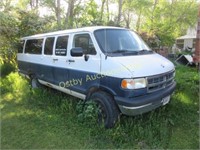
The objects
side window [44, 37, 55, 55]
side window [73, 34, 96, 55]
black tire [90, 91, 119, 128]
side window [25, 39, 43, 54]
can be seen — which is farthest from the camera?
side window [25, 39, 43, 54]

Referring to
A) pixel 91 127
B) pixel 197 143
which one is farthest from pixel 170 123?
pixel 91 127

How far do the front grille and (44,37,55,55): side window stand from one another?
127 inches

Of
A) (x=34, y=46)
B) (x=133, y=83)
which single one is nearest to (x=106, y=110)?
(x=133, y=83)

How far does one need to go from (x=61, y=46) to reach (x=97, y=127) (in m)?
2.46

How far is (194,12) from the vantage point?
28.8 m

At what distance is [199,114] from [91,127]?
2546 mm

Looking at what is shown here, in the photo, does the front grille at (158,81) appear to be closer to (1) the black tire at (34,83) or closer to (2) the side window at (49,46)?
(2) the side window at (49,46)

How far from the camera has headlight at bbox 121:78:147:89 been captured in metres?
3.88

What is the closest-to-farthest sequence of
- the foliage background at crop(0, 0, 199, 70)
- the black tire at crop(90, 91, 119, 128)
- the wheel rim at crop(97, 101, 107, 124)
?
the black tire at crop(90, 91, 119, 128) < the wheel rim at crop(97, 101, 107, 124) < the foliage background at crop(0, 0, 199, 70)

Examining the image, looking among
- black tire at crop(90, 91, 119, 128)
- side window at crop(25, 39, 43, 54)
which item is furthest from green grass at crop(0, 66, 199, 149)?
side window at crop(25, 39, 43, 54)

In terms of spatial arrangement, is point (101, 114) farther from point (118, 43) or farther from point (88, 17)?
point (88, 17)

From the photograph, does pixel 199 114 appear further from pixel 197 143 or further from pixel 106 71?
pixel 106 71

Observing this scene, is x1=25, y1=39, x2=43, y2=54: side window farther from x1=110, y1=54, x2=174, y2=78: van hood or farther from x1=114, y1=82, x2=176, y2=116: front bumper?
x1=114, y1=82, x2=176, y2=116: front bumper

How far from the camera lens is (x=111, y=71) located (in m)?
4.16
